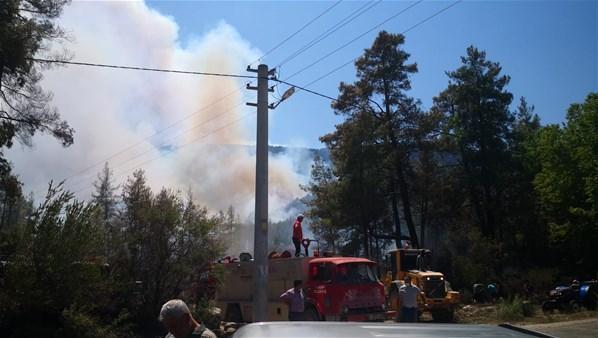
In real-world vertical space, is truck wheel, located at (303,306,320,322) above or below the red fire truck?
below

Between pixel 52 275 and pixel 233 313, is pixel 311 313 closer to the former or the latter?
pixel 233 313

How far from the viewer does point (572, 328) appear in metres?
18.5

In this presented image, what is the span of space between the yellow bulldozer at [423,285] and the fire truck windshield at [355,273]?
4.47m

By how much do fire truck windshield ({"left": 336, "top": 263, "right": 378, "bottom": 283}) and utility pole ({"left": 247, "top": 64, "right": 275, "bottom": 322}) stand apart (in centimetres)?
227

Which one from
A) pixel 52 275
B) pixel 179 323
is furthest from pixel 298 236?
pixel 179 323

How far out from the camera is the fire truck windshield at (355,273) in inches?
704

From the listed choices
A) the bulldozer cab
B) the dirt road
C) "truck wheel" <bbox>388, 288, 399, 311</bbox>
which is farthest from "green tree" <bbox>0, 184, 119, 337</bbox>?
the bulldozer cab

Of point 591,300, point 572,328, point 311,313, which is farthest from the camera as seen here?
point 591,300

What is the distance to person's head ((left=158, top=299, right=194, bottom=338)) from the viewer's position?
4.82 metres

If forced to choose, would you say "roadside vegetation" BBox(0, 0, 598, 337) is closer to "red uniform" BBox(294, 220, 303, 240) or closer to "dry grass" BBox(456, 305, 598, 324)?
"dry grass" BBox(456, 305, 598, 324)

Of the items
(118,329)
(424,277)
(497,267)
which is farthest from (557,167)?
(118,329)

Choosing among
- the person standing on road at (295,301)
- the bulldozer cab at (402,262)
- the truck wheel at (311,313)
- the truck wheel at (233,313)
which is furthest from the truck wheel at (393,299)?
the person standing on road at (295,301)

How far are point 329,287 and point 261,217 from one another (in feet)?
9.55

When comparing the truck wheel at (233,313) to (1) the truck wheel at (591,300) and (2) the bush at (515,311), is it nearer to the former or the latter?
(2) the bush at (515,311)
